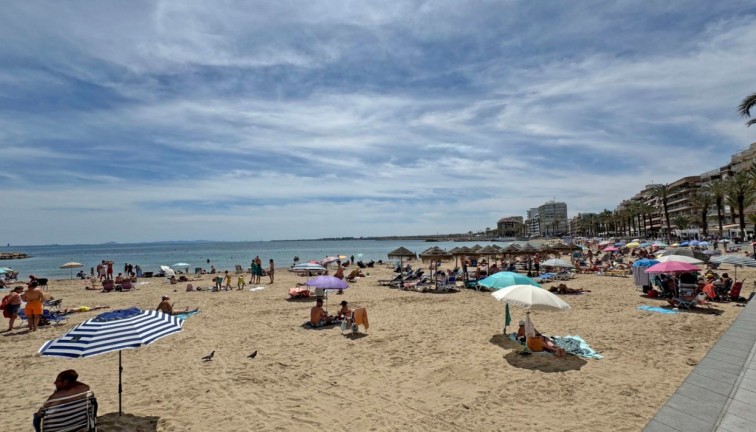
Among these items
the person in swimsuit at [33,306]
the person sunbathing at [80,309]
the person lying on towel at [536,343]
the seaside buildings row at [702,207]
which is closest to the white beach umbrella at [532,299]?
the person lying on towel at [536,343]

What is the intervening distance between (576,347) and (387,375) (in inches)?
165

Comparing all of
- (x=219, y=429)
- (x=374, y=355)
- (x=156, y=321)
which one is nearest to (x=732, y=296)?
(x=374, y=355)

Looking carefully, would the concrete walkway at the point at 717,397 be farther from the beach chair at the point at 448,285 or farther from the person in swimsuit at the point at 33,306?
the person in swimsuit at the point at 33,306

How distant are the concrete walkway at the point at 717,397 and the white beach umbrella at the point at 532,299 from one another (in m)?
2.31

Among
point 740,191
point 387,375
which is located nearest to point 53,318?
point 387,375

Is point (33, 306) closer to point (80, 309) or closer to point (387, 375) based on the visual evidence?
point (80, 309)

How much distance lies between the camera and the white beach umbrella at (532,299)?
787cm

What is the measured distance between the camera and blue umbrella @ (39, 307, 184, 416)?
4.74m

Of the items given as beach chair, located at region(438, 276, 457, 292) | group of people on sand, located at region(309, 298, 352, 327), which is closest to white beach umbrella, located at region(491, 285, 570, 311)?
group of people on sand, located at region(309, 298, 352, 327)

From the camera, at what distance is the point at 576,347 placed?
838 cm

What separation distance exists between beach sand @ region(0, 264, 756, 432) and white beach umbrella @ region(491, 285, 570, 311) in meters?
1.14

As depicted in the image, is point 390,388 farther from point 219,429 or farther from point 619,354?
point 619,354

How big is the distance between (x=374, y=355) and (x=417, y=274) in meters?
15.2

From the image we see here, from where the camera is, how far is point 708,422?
15.5ft
